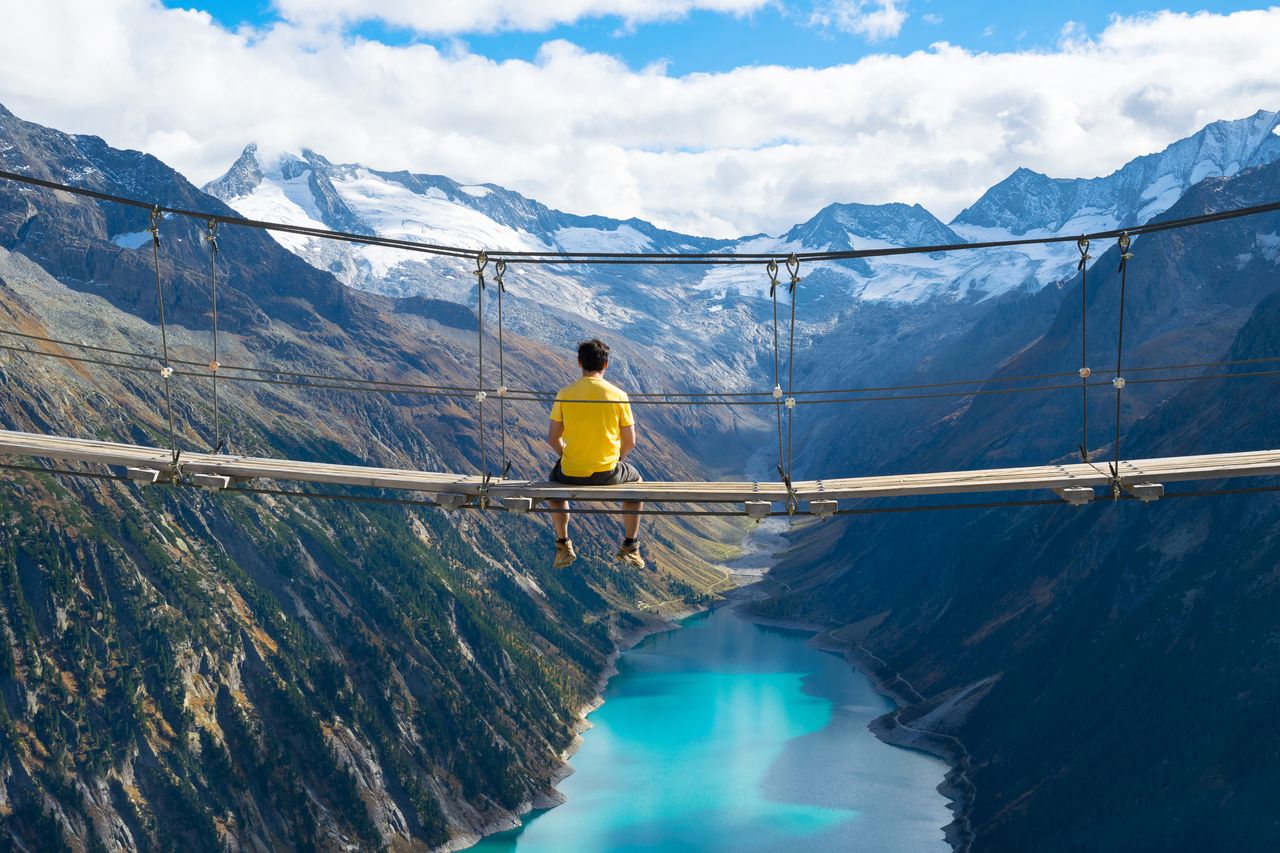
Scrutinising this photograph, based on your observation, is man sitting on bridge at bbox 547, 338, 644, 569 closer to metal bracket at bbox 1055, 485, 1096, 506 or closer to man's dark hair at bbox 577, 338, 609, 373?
man's dark hair at bbox 577, 338, 609, 373

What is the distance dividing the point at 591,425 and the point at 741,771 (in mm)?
92150

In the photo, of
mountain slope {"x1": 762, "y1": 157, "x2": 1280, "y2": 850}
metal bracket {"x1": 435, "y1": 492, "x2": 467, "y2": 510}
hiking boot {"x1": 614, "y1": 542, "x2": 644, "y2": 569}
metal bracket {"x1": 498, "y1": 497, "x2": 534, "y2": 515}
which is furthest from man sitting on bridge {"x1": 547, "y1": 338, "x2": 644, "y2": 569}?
mountain slope {"x1": 762, "y1": 157, "x2": 1280, "y2": 850}

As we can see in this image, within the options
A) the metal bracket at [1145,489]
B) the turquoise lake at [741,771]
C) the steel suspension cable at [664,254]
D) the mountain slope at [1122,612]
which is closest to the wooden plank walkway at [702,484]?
the metal bracket at [1145,489]

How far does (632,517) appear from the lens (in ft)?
62.6

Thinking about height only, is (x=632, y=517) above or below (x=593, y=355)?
below

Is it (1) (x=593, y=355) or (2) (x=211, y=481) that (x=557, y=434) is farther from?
(2) (x=211, y=481)

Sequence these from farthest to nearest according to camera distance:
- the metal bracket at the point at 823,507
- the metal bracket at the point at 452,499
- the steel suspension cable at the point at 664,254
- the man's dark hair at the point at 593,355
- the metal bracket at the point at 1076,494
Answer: the metal bracket at the point at 452,499
the man's dark hair at the point at 593,355
the metal bracket at the point at 1076,494
the metal bracket at the point at 823,507
the steel suspension cable at the point at 664,254

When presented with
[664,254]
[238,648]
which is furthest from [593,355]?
[238,648]

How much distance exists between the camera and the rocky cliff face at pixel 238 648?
8875 centimetres

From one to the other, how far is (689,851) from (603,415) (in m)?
75.4

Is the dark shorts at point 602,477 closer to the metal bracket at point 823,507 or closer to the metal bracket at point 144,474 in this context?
the metal bracket at point 823,507

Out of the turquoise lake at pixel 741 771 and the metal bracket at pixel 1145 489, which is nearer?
the metal bracket at pixel 1145 489

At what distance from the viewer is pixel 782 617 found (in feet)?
580

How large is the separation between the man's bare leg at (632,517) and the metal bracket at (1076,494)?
5.89 metres
